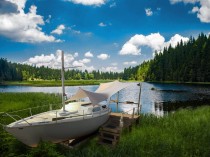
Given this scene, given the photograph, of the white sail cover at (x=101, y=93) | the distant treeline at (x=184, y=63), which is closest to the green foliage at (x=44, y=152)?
the white sail cover at (x=101, y=93)

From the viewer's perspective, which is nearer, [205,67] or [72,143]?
[72,143]

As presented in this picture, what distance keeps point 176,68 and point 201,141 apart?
403 ft

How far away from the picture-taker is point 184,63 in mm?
120875

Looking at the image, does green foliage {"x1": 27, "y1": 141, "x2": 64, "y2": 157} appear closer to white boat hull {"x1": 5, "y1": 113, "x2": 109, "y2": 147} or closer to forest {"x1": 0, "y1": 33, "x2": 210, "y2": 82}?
Answer: white boat hull {"x1": 5, "y1": 113, "x2": 109, "y2": 147}

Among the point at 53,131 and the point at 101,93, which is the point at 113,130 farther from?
the point at 53,131

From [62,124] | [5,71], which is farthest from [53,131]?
[5,71]

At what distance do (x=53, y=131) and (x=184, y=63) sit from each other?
11895 cm

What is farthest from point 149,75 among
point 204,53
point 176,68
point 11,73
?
point 11,73

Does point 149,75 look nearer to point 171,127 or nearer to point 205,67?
point 205,67

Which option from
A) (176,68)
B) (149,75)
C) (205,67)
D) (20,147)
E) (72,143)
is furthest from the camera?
(149,75)

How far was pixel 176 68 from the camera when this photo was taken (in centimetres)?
13038

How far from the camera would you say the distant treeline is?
106 meters

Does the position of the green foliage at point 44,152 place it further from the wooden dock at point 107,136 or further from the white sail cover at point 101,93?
the white sail cover at point 101,93

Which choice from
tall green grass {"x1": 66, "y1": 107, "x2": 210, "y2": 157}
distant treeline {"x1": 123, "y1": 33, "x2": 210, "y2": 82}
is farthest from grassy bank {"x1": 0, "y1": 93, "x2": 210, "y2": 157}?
distant treeline {"x1": 123, "y1": 33, "x2": 210, "y2": 82}
